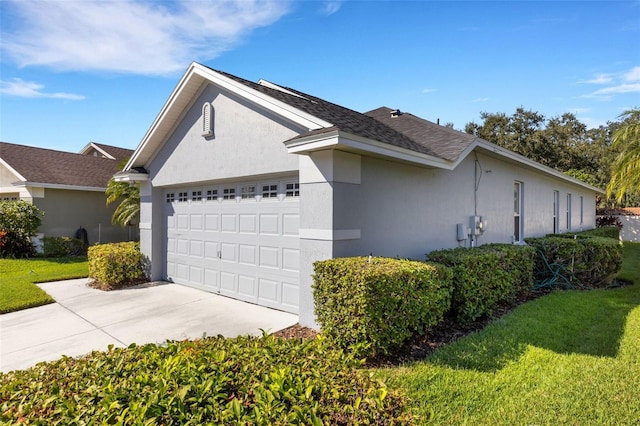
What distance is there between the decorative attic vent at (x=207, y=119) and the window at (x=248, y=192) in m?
1.66

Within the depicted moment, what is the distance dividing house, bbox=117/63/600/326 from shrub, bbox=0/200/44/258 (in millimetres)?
7383

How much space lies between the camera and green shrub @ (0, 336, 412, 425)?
1896 millimetres

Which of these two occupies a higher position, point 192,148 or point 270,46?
point 270,46

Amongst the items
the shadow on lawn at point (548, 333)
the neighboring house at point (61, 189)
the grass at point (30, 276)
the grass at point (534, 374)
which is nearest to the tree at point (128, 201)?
the grass at point (30, 276)

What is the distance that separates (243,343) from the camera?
3008 millimetres

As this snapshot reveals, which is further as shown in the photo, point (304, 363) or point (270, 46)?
point (270, 46)

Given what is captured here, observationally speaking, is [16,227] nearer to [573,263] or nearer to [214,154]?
[214,154]

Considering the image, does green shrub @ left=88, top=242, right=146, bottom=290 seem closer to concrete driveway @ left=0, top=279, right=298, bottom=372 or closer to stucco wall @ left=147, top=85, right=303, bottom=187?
concrete driveway @ left=0, top=279, right=298, bottom=372

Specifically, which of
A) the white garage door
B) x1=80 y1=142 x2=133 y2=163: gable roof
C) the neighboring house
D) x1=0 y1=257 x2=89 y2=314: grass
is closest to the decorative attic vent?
the white garage door

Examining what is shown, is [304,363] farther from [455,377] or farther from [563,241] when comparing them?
[563,241]

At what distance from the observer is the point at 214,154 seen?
839 cm

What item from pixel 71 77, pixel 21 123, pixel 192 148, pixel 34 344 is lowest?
pixel 34 344

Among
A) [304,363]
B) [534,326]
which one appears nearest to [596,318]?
[534,326]

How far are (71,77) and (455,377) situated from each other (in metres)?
12.9
